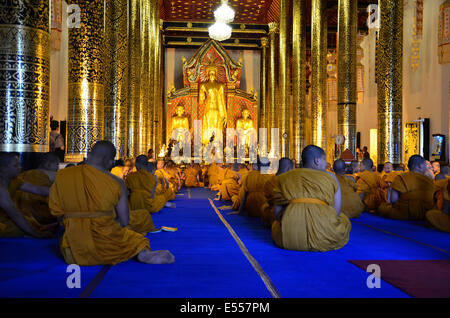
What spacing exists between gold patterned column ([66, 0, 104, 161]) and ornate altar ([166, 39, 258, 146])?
50.9ft

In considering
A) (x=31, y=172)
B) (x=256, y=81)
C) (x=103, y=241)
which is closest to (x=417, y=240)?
(x=103, y=241)

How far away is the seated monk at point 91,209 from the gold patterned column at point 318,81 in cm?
1108

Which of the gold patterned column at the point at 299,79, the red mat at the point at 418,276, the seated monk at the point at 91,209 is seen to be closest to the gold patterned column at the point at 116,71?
the seated monk at the point at 91,209

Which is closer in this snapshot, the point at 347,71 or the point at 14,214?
the point at 14,214

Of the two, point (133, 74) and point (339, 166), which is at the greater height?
point (133, 74)

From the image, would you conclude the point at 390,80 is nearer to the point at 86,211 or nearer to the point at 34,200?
the point at 34,200

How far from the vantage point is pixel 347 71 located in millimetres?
11711

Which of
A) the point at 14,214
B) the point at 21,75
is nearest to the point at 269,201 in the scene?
the point at 14,214

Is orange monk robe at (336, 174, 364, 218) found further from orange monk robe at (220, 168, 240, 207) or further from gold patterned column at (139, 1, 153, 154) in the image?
gold patterned column at (139, 1, 153, 154)

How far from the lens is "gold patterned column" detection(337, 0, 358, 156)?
1170 centimetres

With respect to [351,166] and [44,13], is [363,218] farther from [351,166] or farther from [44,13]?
[44,13]

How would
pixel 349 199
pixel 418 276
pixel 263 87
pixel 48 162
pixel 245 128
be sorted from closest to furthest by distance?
1. pixel 418 276
2. pixel 48 162
3. pixel 349 199
4. pixel 245 128
5. pixel 263 87

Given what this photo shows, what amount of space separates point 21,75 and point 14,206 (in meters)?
1.54

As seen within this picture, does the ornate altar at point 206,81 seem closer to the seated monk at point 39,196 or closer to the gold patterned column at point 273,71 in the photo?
the gold patterned column at point 273,71
